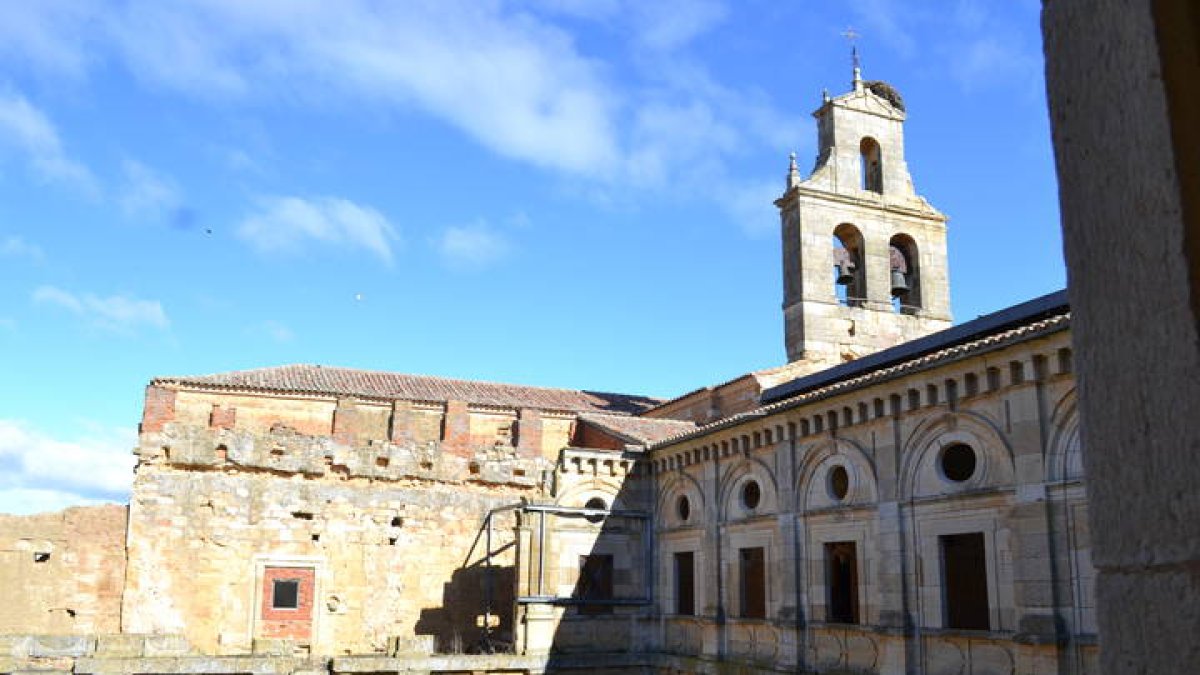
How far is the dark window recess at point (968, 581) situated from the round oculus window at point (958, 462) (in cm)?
96

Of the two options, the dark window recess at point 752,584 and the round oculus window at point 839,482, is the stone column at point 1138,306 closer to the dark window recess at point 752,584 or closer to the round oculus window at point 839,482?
the round oculus window at point 839,482

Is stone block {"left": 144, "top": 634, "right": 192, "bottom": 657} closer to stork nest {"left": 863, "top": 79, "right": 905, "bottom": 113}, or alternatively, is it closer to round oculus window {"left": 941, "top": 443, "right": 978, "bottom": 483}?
round oculus window {"left": 941, "top": 443, "right": 978, "bottom": 483}

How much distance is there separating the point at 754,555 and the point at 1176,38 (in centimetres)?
1680

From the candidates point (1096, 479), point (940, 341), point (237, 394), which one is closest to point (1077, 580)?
point (940, 341)

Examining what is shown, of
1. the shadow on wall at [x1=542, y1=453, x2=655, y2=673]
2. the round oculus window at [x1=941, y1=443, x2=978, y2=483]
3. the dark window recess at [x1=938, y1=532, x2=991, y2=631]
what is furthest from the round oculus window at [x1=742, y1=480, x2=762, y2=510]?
the round oculus window at [x1=941, y1=443, x2=978, y2=483]

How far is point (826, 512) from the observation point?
15.3m

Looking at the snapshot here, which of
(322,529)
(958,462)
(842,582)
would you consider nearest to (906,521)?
(958,462)

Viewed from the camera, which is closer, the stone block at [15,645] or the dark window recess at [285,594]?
the stone block at [15,645]

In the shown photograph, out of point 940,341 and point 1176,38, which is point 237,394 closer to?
point 940,341

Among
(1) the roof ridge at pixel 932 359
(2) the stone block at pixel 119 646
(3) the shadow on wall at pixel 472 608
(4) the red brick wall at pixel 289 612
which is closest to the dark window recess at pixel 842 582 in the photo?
(1) the roof ridge at pixel 932 359

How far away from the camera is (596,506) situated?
821 inches

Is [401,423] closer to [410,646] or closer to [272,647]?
[272,647]

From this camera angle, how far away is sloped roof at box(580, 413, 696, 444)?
74.7 feet

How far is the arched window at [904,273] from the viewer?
86.7ft
